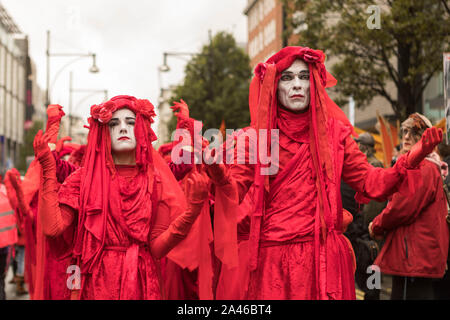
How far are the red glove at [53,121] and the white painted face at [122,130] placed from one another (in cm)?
35

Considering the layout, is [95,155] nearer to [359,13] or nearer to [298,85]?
[298,85]

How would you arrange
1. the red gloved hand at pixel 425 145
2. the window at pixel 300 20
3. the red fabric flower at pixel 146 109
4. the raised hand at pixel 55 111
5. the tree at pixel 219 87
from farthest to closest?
the tree at pixel 219 87
the window at pixel 300 20
the red fabric flower at pixel 146 109
the raised hand at pixel 55 111
the red gloved hand at pixel 425 145

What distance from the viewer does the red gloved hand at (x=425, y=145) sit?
161 inches

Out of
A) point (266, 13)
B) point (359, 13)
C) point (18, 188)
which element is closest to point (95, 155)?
point (18, 188)

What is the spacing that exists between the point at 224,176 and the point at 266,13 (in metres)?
51.6

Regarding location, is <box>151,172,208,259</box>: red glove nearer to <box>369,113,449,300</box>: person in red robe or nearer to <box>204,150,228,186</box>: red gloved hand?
<box>204,150,228,186</box>: red gloved hand

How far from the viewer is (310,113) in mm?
4484

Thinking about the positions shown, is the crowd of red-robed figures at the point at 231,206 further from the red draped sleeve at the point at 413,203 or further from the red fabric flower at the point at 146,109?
the red draped sleeve at the point at 413,203

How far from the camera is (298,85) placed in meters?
4.49

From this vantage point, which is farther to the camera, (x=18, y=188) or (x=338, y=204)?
(x=18, y=188)

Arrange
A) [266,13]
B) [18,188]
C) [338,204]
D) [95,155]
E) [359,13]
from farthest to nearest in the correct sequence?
[266,13] → [359,13] → [18,188] → [95,155] → [338,204]

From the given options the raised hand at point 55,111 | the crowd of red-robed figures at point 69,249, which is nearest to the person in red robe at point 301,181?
the crowd of red-robed figures at point 69,249
